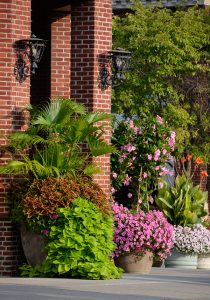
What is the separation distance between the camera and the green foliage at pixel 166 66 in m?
33.7

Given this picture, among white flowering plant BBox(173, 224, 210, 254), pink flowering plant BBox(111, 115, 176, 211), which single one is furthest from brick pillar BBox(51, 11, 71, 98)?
white flowering plant BBox(173, 224, 210, 254)

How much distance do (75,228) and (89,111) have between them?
3219 millimetres

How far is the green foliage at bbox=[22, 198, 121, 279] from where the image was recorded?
20.6m

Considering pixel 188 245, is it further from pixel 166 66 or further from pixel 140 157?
pixel 166 66

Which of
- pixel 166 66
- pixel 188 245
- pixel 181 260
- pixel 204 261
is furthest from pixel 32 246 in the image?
pixel 166 66

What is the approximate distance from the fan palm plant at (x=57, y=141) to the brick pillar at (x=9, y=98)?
0.83 ft

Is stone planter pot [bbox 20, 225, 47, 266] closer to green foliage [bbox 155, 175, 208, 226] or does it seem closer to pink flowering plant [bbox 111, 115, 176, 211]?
pink flowering plant [bbox 111, 115, 176, 211]

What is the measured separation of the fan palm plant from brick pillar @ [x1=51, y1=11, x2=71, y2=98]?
197 centimetres

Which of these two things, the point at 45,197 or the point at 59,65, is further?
the point at 59,65

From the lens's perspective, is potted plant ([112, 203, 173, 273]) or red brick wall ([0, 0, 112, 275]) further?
potted plant ([112, 203, 173, 273])

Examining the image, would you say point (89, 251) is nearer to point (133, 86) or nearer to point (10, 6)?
point (10, 6)

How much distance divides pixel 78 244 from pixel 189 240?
727 centimetres

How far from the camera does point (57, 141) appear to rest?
72.3ft

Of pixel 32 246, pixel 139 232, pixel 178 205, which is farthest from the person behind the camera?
pixel 178 205
